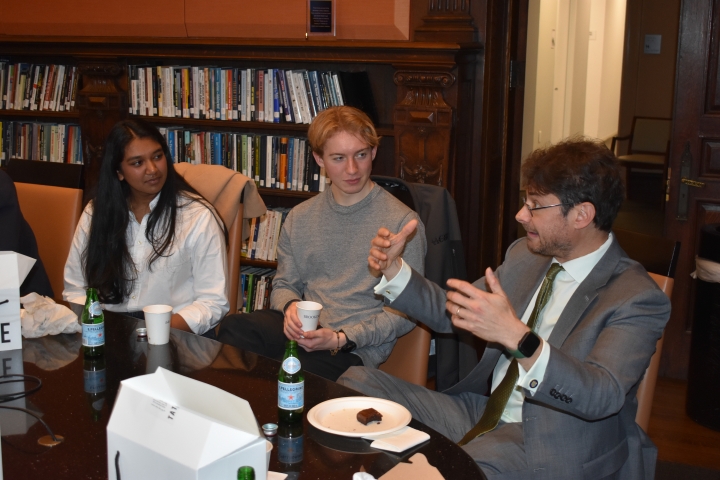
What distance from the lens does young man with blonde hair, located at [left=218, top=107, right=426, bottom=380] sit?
246 cm

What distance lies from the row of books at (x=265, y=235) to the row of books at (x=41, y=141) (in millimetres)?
1326

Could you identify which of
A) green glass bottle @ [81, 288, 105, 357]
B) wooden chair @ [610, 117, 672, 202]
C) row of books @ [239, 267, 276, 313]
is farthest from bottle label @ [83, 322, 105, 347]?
wooden chair @ [610, 117, 672, 202]

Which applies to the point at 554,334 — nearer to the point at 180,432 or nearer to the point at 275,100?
the point at 180,432

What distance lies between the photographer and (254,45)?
12.7 ft

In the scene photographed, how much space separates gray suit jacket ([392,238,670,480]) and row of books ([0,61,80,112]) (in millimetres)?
3672

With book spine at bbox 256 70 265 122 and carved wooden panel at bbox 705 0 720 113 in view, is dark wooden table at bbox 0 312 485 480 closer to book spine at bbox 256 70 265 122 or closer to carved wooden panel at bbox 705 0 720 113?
book spine at bbox 256 70 265 122

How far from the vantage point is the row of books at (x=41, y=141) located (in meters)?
4.72

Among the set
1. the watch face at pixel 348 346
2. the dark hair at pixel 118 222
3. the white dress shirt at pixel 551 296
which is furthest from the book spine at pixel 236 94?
the white dress shirt at pixel 551 296

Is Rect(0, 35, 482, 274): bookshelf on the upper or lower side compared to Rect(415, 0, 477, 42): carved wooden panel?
lower

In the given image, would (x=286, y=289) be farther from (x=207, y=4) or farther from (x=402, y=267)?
(x=207, y=4)

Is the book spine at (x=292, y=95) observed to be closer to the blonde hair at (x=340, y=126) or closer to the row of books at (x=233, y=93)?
the row of books at (x=233, y=93)

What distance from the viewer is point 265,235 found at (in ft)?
13.7

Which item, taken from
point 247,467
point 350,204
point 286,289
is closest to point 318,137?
point 350,204

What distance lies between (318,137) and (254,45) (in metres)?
1.42
